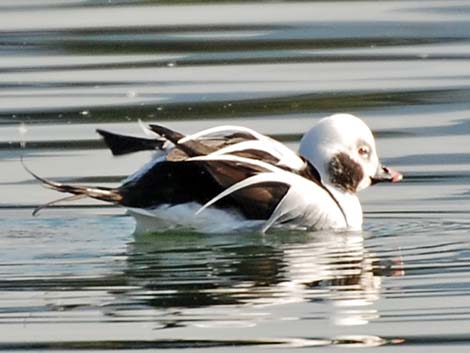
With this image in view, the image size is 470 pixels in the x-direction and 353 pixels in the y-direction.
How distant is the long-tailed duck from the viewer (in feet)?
34.5

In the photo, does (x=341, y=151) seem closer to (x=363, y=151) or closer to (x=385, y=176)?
(x=363, y=151)

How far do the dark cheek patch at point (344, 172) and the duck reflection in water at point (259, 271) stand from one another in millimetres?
416

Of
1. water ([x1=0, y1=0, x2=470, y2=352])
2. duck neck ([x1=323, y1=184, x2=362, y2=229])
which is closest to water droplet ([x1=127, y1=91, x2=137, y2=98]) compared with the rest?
water ([x1=0, y1=0, x2=470, y2=352])

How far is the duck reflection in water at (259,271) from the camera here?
901cm

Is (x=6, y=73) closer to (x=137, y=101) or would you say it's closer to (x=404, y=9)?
(x=137, y=101)

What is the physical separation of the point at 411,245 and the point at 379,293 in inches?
45.2

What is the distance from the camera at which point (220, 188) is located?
414 inches

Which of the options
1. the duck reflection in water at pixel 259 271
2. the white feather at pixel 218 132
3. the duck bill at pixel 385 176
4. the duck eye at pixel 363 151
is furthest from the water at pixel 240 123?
the white feather at pixel 218 132

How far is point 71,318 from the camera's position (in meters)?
8.66

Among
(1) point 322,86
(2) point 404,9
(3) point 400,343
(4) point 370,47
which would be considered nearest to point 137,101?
(1) point 322,86

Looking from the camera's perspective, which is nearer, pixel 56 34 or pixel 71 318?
pixel 71 318

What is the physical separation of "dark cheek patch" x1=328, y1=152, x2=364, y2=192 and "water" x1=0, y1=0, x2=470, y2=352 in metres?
0.23

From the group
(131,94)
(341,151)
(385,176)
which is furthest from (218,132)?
(131,94)

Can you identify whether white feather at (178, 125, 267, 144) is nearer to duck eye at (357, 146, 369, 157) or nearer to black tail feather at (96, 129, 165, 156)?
black tail feather at (96, 129, 165, 156)
